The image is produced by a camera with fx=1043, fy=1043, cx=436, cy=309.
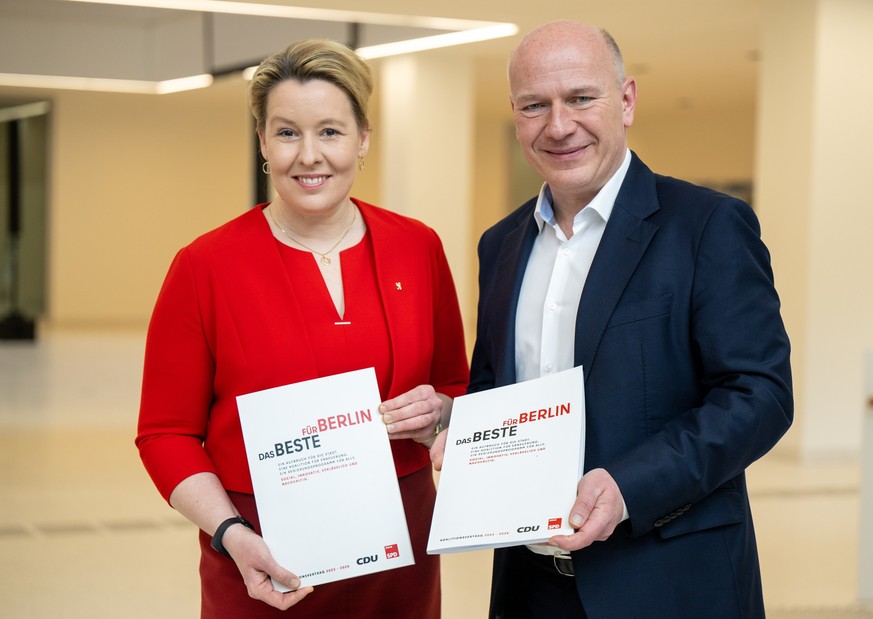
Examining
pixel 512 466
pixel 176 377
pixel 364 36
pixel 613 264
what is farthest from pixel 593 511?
pixel 364 36

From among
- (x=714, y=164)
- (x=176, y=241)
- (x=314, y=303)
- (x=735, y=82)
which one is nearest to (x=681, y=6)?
(x=735, y=82)

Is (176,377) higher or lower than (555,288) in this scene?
lower

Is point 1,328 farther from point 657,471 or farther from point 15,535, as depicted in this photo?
point 657,471

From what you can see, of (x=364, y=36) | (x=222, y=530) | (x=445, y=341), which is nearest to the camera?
(x=222, y=530)

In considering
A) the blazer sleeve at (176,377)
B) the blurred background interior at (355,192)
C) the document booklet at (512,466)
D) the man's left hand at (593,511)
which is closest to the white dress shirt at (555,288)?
the document booklet at (512,466)

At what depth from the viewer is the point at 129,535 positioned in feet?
18.6

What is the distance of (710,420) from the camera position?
5.56ft

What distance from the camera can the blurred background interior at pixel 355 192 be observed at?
535 cm

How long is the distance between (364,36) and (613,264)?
870cm

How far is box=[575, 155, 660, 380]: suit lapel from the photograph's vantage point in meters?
1.81

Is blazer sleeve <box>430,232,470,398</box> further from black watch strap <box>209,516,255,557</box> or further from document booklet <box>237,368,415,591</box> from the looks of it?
black watch strap <box>209,516,255,557</box>

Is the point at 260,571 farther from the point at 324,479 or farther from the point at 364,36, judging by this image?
the point at 364,36

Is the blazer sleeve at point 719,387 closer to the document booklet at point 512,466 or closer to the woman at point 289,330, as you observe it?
the document booklet at point 512,466

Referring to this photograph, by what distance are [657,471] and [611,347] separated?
238 mm
